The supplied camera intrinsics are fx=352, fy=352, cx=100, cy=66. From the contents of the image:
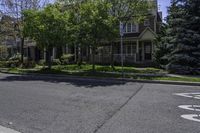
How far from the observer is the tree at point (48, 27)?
88.7 feet

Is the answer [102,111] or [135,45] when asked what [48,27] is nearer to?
[135,45]

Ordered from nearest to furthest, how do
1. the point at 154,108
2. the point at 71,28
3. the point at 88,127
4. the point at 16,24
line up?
the point at 88,127 < the point at 154,108 < the point at 71,28 < the point at 16,24

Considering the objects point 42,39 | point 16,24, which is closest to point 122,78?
point 42,39

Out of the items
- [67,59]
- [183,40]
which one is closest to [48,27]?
[183,40]

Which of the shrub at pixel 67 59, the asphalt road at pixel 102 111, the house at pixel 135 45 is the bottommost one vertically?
the asphalt road at pixel 102 111

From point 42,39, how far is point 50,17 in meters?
1.84

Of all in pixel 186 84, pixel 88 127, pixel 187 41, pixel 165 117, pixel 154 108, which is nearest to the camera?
pixel 88 127

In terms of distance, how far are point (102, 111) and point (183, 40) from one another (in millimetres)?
15099

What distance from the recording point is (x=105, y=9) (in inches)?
979

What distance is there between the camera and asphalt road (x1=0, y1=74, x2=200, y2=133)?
8641 millimetres

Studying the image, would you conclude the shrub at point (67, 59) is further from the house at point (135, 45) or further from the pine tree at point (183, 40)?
the pine tree at point (183, 40)

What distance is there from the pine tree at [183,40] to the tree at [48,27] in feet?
26.6

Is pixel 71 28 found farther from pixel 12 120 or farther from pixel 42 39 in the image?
pixel 12 120

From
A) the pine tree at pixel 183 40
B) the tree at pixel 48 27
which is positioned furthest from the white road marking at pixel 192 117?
the tree at pixel 48 27
